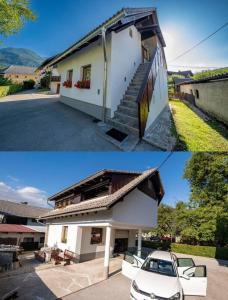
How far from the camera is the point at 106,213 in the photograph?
34.7 feet

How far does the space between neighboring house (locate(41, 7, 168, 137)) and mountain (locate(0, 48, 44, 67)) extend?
2.31 meters

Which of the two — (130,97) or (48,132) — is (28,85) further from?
(48,132)

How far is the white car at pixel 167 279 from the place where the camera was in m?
6.78

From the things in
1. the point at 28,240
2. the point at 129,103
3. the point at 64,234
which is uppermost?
the point at 129,103

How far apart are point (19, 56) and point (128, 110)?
16.5 ft

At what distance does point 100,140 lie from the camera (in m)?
Result: 8.38

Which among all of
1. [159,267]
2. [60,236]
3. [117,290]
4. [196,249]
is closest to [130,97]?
[159,267]

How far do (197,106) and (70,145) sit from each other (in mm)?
17424

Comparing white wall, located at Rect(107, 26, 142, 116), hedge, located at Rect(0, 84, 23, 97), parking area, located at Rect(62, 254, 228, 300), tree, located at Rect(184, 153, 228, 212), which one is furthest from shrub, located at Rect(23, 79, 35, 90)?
parking area, located at Rect(62, 254, 228, 300)

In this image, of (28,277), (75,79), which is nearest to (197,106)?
(75,79)

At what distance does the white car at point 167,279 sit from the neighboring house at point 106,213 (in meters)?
2.26

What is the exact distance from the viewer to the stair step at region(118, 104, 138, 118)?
10.2m

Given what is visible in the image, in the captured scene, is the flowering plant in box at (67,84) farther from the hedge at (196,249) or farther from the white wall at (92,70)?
the hedge at (196,249)

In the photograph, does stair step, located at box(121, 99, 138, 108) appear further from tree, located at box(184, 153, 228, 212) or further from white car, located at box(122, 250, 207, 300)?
tree, located at box(184, 153, 228, 212)
